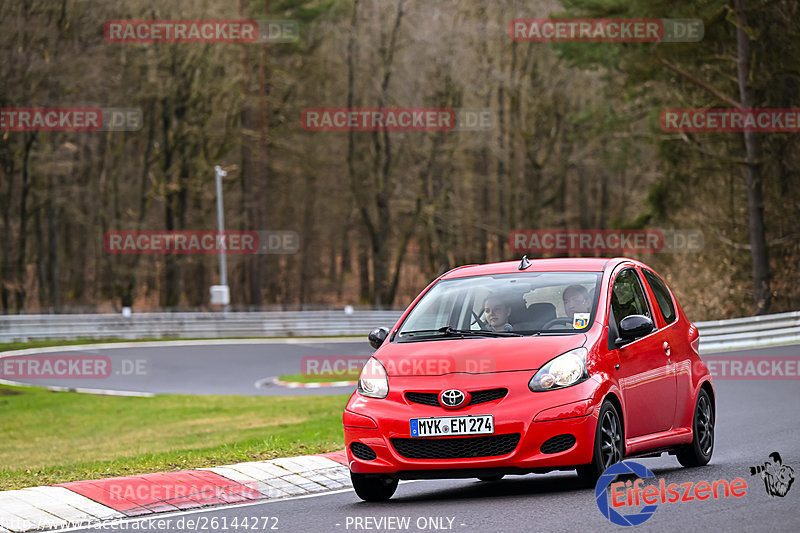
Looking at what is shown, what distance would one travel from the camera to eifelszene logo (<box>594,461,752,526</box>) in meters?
7.29

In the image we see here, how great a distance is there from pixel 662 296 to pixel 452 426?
311 centimetres

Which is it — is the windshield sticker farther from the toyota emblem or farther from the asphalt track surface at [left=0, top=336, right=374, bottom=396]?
the asphalt track surface at [left=0, top=336, right=374, bottom=396]

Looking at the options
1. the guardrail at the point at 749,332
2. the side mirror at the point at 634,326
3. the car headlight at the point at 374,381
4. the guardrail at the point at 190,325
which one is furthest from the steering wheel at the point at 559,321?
the guardrail at the point at 190,325

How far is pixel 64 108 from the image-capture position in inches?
1843

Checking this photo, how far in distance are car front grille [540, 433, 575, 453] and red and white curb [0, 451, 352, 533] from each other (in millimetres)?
2349

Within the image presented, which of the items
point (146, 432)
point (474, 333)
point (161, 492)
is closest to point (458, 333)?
point (474, 333)

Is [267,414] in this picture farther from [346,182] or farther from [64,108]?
[346,182]

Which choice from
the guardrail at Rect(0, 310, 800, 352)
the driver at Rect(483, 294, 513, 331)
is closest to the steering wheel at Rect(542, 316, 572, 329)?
the driver at Rect(483, 294, 513, 331)

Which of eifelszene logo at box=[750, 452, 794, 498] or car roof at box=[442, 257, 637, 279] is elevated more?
car roof at box=[442, 257, 637, 279]

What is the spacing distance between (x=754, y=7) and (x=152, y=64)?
2837 centimetres

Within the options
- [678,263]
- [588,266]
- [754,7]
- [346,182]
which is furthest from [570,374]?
[346,182]

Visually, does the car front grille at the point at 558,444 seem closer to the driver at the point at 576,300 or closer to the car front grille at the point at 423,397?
the car front grille at the point at 423,397

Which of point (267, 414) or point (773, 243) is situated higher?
point (773, 243)

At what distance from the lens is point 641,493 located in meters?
8.00
